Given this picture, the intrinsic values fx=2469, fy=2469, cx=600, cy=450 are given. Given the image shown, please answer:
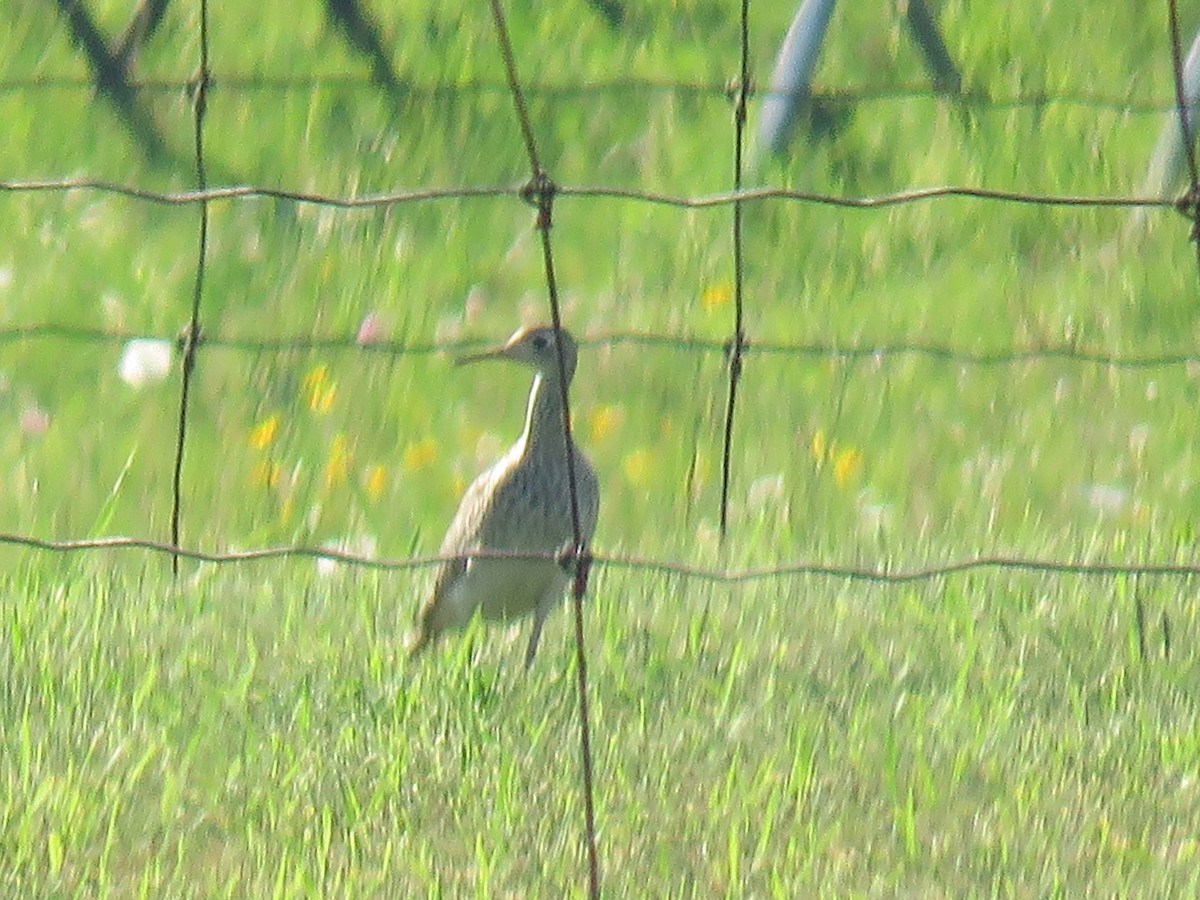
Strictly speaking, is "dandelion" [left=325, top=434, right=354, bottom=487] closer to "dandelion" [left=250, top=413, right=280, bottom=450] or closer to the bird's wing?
"dandelion" [left=250, top=413, right=280, bottom=450]

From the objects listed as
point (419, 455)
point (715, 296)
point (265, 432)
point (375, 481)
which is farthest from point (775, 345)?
point (265, 432)

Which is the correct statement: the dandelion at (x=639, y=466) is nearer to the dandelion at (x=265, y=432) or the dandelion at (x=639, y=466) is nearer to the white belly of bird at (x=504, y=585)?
the dandelion at (x=265, y=432)

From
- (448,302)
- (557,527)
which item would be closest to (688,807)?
(557,527)

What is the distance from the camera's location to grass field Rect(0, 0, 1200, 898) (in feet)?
11.2

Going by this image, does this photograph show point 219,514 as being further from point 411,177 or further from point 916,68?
point 916,68

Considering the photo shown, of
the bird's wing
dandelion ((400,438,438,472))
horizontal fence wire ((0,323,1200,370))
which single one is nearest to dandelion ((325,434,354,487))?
dandelion ((400,438,438,472))

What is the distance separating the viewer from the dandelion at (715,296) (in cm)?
604

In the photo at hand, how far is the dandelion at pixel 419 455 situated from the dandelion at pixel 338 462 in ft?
0.44

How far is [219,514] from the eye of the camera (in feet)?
17.0

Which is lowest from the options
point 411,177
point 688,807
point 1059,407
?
point 688,807

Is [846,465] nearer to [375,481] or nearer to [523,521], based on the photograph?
[375,481]

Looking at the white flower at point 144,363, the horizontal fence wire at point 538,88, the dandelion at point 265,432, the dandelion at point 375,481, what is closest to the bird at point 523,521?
the dandelion at point 375,481

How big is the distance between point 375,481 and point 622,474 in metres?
0.56

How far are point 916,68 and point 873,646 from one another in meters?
3.17
